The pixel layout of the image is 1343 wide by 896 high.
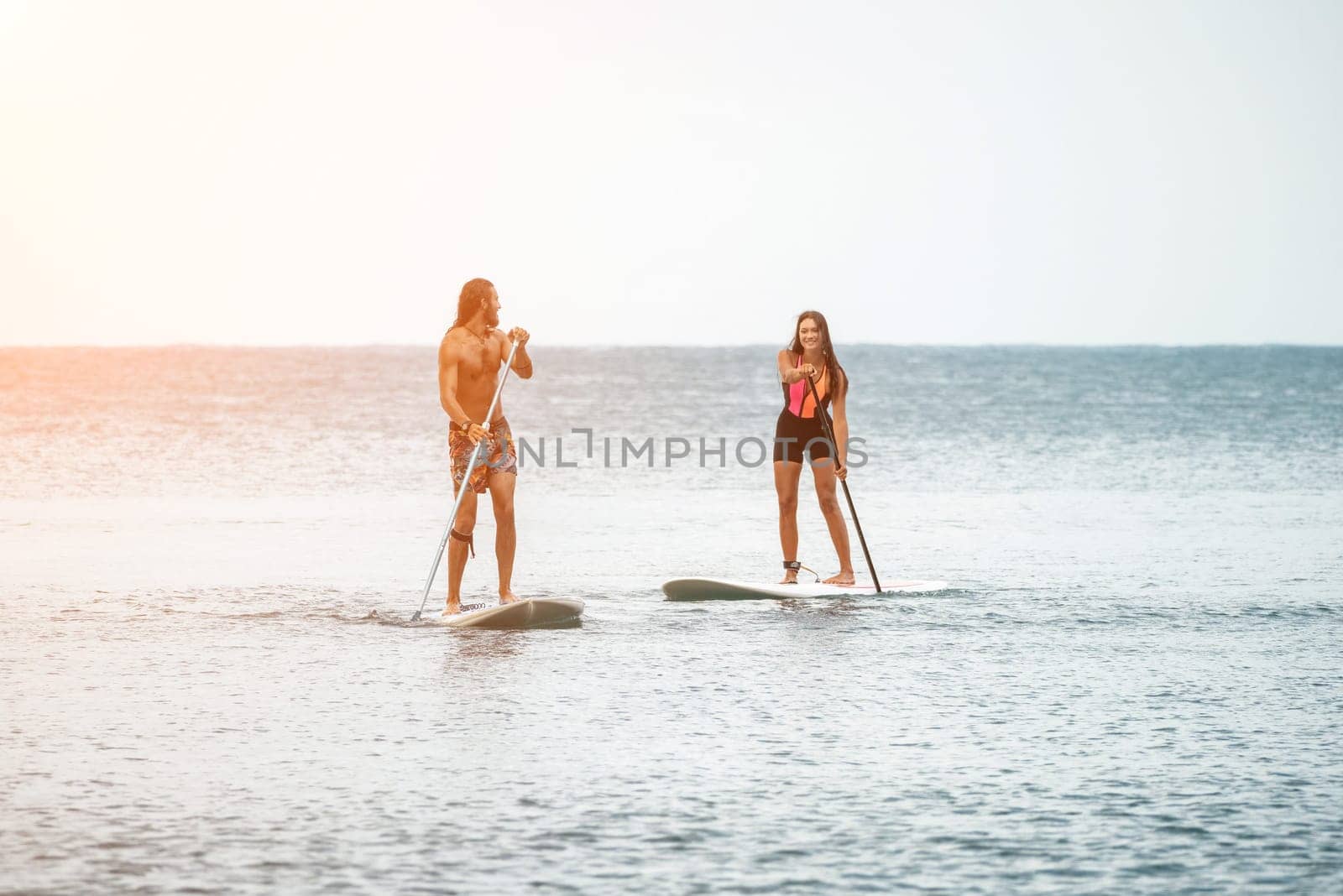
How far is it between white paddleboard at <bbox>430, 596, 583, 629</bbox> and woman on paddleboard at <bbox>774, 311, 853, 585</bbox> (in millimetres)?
2103

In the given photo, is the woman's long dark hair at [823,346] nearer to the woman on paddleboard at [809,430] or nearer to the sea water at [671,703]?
the woman on paddleboard at [809,430]

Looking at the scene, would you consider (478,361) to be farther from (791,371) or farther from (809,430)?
(809,430)

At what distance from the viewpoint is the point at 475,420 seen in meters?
9.88

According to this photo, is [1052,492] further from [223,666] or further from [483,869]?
[483,869]

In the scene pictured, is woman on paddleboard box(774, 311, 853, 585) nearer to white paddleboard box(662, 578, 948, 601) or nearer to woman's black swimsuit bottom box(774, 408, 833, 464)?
woman's black swimsuit bottom box(774, 408, 833, 464)

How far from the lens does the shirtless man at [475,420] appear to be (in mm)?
9516

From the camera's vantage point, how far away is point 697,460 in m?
26.7

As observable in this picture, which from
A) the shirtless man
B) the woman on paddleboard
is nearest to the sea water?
the shirtless man

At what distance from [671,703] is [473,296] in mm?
3457

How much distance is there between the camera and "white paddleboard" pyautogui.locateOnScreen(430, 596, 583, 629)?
9117 millimetres

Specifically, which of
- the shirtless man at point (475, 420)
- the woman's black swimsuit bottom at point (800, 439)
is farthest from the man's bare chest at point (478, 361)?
the woman's black swimsuit bottom at point (800, 439)

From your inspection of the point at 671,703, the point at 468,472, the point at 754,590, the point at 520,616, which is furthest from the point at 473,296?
the point at 671,703

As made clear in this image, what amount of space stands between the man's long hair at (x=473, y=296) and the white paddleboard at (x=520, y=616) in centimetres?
174

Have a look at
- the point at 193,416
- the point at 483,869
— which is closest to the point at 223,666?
the point at 483,869
